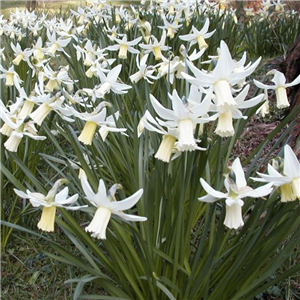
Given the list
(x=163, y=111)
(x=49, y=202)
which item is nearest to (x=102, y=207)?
(x=49, y=202)

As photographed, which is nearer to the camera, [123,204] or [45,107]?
[123,204]

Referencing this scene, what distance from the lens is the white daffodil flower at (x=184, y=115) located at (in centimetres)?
108

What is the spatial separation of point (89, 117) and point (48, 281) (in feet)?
3.15

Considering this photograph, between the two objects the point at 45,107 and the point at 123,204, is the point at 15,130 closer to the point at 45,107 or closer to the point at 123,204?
the point at 45,107

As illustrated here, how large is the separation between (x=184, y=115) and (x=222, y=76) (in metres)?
0.16

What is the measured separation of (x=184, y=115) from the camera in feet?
3.66

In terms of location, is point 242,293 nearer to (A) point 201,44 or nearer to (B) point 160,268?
(B) point 160,268

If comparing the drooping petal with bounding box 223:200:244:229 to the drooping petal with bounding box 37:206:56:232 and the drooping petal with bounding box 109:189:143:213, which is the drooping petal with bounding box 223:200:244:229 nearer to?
the drooping petal with bounding box 109:189:143:213

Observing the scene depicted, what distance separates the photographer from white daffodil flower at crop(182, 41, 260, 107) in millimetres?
1091

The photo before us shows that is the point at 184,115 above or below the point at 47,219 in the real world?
above

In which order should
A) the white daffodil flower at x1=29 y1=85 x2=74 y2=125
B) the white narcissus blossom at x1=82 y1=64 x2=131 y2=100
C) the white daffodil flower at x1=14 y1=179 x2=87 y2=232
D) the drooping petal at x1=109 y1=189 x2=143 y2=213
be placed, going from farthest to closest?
the white narcissus blossom at x1=82 y1=64 x2=131 y2=100 < the white daffodil flower at x1=29 y1=85 x2=74 y2=125 < the white daffodil flower at x1=14 y1=179 x2=87 y2=232 < the drooping petal at x1=109 y1=189 x2=143 y2=213

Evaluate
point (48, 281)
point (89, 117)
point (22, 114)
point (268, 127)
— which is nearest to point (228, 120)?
point (89, 117)

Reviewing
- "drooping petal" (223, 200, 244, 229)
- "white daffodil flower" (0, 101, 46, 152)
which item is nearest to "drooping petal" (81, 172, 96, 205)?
"drooping petal" (223, 200, 244, 229)

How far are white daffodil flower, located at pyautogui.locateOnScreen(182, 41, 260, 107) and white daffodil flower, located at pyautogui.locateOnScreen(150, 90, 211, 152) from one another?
0.19 feet
